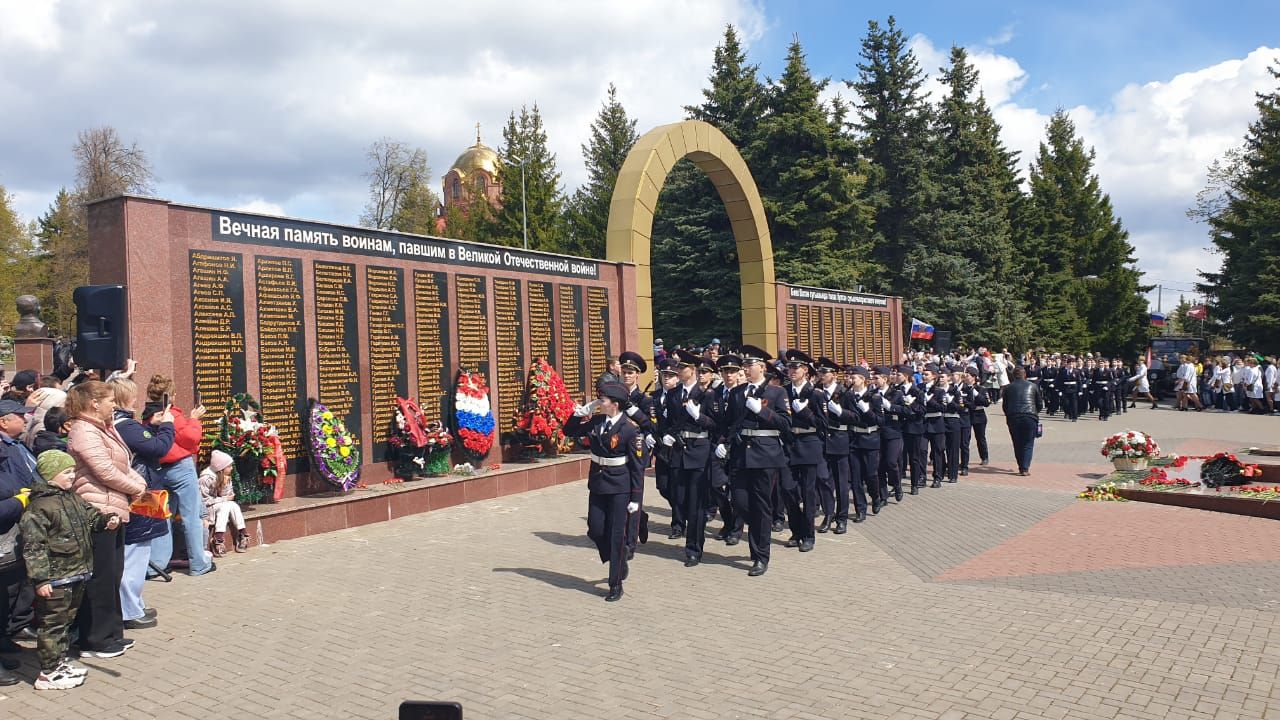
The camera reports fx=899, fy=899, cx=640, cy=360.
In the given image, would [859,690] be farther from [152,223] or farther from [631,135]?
[631,135]

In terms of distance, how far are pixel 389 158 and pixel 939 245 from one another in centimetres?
3083

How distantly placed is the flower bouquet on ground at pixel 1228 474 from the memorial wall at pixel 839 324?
919cm

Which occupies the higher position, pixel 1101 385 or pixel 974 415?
pixel 1101 385

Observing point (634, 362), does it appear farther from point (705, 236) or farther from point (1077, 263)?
point (1077, 263)

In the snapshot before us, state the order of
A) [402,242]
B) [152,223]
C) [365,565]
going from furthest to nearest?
[402,242]
[152,223]
[365,565]

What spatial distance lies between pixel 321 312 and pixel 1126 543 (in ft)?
30.3

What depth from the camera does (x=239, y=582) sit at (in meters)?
7.73

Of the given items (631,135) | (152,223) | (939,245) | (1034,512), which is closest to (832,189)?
(939,245)

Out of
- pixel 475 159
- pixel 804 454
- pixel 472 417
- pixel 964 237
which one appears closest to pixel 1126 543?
pixel 804 454

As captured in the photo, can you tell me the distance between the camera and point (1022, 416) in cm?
1430

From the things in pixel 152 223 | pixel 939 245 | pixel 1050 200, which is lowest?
pixel 152 223

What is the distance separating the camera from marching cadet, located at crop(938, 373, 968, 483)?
45.2 ft

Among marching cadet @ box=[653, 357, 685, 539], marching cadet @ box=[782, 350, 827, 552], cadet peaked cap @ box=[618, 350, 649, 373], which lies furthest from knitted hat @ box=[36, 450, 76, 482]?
marching cadet @ box=[782, 350, 827, 552]

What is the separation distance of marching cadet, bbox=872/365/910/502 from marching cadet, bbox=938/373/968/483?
2286 millimetres
